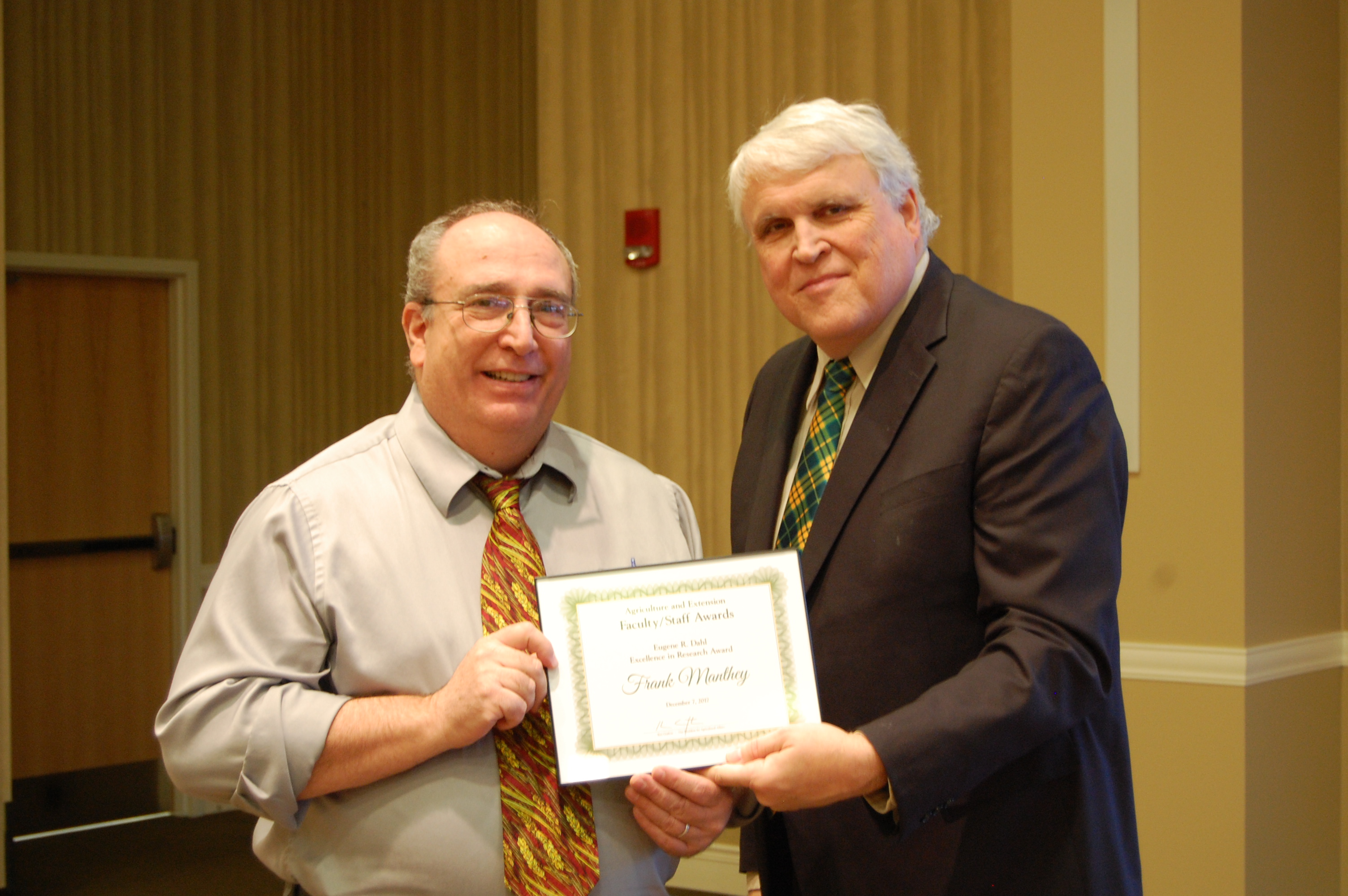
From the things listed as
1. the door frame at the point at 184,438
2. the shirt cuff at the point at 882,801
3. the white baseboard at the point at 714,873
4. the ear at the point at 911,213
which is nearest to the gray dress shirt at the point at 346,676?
the shirt cuff at the point at 882,801

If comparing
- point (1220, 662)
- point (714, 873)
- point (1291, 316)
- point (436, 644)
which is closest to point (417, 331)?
point (436, 644)

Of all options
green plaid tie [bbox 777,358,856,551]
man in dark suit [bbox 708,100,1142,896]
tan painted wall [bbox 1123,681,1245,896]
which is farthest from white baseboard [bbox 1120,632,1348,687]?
green plaid tie [bbox 777,358,856,551]

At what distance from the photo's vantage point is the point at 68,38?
5.40m

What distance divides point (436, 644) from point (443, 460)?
0.28 meters

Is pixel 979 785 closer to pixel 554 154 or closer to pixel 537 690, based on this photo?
pixel 537 690

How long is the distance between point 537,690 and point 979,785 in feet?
2.07

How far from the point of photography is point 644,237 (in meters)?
4.27

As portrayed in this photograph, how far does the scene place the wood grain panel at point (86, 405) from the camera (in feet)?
17.9

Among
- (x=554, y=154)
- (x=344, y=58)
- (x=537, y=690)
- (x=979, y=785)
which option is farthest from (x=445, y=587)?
(x=344, y=58)

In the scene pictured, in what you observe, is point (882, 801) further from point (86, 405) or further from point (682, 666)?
point (86, 405)

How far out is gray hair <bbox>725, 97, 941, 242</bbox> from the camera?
165 centimetres

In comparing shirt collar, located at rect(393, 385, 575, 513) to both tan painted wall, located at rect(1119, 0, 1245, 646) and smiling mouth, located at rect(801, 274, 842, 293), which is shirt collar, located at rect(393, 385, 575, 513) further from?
tan painted wall, located at rect(1119, 0, 1245, 646)

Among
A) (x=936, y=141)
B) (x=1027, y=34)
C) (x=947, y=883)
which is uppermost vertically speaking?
(x=1027, y=34)
